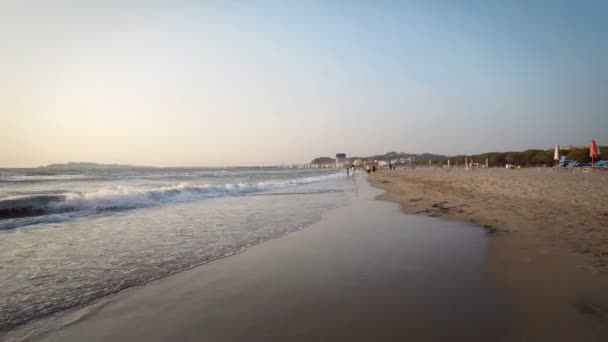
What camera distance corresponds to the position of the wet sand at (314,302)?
2.33 m

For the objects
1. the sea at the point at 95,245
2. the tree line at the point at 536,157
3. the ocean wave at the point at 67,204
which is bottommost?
the sea at the point at 95,245

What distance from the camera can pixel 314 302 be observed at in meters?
2.90

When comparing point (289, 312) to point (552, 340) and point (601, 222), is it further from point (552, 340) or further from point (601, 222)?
point (601, 222)

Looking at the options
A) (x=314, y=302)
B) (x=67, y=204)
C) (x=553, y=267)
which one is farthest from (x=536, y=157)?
(x=67, y=204)

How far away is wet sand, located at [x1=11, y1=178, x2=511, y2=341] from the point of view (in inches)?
91.9

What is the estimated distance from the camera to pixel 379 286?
328cm

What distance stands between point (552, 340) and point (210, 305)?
2.94 meters

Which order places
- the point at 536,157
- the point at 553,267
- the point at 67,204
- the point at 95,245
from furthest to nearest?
the point at 536,157 → the point at 67,204 → the point at 95,245 → the point at 553,267

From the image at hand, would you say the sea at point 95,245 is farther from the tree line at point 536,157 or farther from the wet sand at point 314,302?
the tree line at point 536,157

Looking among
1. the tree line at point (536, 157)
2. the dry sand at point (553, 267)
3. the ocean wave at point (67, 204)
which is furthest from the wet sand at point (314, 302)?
the tree line at point (536, 157)

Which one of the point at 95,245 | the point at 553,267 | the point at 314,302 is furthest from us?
the point at 95,245

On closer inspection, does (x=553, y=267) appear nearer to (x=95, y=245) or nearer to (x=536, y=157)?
(x=95, y=245)

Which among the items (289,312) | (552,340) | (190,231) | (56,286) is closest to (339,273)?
(289,312)

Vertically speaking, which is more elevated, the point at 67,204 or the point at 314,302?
the point at 67,204
